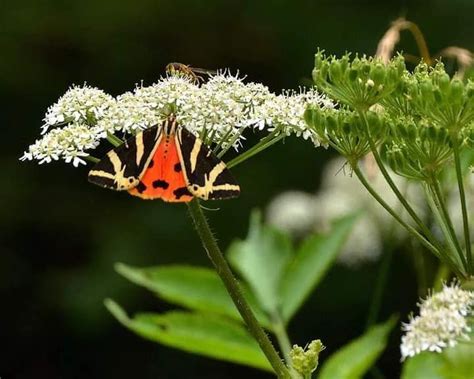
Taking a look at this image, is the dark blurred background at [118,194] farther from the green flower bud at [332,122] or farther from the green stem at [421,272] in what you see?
the green flower bud at [332,122]

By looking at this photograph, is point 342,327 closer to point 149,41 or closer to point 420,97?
point 149,41

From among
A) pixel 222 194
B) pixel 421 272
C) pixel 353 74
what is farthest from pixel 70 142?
pixel 421 272

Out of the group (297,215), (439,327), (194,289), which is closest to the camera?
(439,327)

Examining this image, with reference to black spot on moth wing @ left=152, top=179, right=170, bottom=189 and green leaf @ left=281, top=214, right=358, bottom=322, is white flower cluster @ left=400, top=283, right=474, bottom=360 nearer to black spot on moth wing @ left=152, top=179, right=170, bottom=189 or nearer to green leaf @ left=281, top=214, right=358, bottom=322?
black spot on moth wing @ left=152, top=179, right=170, bottom=189

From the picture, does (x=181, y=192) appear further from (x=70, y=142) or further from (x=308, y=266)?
(x=308, y=266)

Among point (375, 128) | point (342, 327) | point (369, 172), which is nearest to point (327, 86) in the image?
point (375, 128)
